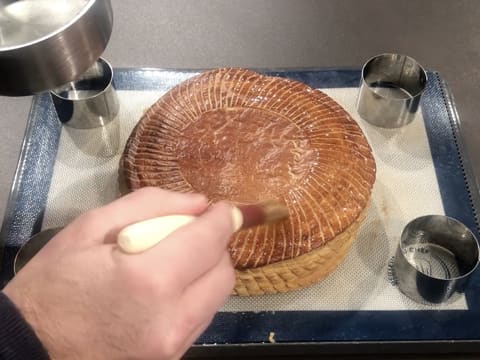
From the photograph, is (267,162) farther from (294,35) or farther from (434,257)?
(294,35)

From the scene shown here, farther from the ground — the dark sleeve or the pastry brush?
the pastry brush

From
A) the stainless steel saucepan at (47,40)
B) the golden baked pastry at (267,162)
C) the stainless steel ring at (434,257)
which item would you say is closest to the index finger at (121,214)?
the stainless steel saucepan at (47,40)

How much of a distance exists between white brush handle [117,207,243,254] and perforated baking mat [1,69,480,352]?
2.67 feet

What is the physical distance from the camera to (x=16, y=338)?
103 centimetres

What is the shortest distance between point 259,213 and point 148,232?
36cm

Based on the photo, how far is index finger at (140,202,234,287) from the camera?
3.36 feet

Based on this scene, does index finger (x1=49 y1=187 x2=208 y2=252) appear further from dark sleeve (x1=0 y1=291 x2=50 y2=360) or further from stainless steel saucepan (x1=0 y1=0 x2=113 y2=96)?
stainless steel saucepan (x1=0 y1=0 x2=113 y2=96)

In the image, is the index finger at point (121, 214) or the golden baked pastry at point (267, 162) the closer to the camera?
the index finger at point (121, 214)

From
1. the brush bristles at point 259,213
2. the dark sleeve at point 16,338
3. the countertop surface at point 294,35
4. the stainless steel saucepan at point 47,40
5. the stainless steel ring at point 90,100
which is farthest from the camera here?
the countertop surface at point 294,35

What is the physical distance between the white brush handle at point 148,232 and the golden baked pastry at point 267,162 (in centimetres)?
63

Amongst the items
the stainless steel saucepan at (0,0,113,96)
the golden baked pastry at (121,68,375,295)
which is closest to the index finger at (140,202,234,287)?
the stainless steel saucepan at (0,0,113,96)

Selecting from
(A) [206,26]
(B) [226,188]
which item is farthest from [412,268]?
(A) [206,26]

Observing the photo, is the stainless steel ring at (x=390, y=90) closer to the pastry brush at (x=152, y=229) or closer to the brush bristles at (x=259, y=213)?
the brush bristles at (x=259, y=213)

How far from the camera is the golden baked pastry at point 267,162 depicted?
69.1 inches
